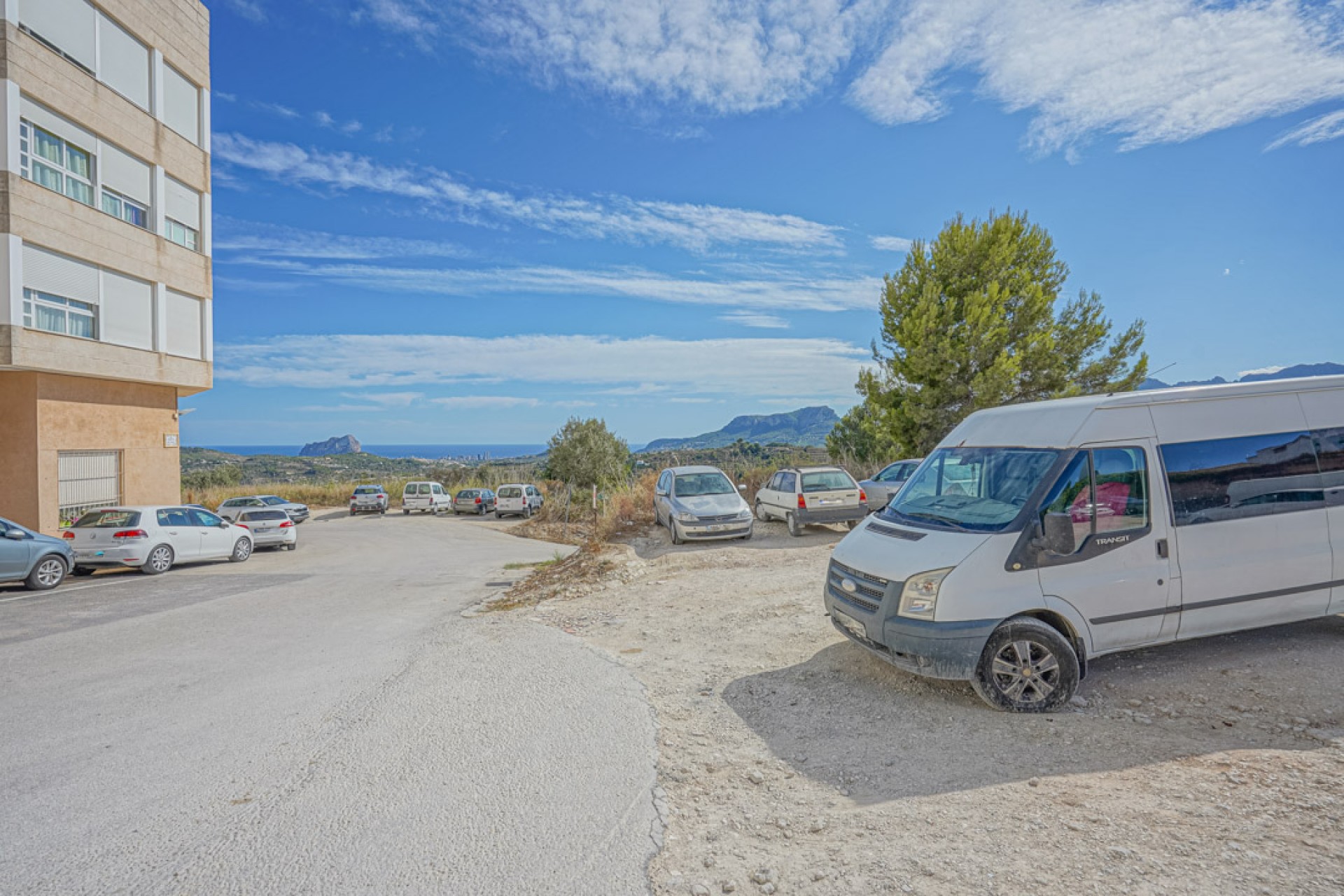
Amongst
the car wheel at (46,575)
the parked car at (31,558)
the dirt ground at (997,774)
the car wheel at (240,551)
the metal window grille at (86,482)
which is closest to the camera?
the dirt ground at (997,774)

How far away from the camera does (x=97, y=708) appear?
19.1 ft

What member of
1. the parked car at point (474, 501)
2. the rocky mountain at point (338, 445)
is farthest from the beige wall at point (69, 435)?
the rocky mountain at point (338, 445)

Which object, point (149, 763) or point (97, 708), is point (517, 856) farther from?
point (97, 708)

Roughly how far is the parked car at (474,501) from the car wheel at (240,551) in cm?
2182

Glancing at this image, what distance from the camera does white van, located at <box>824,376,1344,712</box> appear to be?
5125 millimetres

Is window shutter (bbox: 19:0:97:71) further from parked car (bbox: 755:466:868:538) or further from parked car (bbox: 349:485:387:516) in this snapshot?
parked car (bbox: 349:485:387:516)

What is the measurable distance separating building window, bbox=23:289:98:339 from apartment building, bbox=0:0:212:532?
40mm

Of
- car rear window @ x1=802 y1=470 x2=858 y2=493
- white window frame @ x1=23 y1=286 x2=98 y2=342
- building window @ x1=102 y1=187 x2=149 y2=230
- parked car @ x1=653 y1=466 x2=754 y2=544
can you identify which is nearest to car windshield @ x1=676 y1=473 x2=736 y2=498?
parked car @ x1=653 y1=466 x2=754 y2=544

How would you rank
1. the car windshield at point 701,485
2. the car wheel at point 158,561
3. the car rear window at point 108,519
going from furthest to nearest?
the car windshield at point 701,485
the car wheel at point 158,561
the car rear window at point 108,519

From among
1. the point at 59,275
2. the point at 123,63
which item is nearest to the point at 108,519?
the point at 59,275

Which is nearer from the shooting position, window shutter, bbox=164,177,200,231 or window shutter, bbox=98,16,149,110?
window shutter, bbox=98,16,149,110

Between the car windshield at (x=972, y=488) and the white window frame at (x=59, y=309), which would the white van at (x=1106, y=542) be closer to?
the car windshield at (x=972, y=488)

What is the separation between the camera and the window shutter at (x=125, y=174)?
2033 cm

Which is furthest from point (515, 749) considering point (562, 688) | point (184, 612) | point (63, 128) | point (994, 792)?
point (63, 128)
